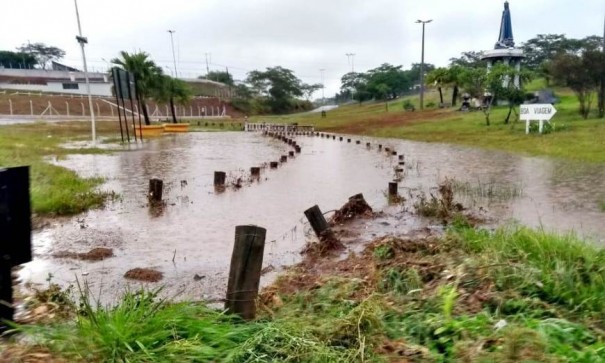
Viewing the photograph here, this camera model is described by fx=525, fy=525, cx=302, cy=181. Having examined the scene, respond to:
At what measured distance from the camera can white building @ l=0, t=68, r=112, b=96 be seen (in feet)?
247

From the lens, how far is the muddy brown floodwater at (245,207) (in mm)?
5766

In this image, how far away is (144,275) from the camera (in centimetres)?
537

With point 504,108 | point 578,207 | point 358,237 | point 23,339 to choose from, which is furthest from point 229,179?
point 504,108

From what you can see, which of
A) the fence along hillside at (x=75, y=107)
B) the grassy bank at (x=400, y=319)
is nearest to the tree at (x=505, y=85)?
the grassy bank at (x=400, y=319)

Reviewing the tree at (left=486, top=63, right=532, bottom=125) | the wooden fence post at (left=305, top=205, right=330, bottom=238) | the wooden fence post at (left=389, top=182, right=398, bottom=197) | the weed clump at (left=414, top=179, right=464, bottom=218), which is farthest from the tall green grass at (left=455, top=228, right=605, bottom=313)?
the tree at (left=486, top=63, right=532, bottom=125)

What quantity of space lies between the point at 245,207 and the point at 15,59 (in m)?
92.2

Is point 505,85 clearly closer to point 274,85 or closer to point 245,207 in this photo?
point 245,207

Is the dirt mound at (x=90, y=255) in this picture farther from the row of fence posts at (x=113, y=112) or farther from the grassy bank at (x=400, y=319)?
the row of fence posts at (x=113, y=112)

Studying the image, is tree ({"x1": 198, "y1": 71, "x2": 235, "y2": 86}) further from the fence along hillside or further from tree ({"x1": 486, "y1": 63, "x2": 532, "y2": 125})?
tree ({"x1": 486, "y1": 63, "x2": 532, "y2": 125})

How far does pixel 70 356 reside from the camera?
2.82 meters

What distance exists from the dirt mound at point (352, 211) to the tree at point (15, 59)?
92.4 meters

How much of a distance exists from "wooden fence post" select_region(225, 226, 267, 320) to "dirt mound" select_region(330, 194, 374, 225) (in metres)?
4.13

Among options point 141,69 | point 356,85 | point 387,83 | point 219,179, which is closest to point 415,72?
point 356,85

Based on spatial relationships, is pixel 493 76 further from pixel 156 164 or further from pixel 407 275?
pixel 407 275
